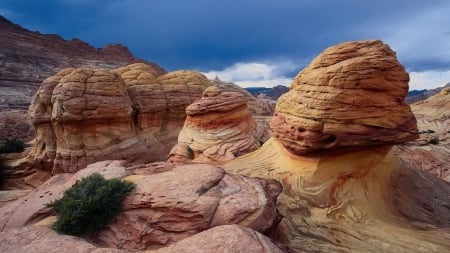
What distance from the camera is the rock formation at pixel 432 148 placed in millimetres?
21453

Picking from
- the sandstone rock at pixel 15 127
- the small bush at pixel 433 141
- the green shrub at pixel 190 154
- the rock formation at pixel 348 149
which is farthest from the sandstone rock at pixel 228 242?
the sandstone rock at pixel 15 127

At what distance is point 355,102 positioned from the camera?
10.3 meters

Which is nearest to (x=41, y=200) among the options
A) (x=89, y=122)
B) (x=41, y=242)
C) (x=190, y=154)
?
(x=41, y=242)

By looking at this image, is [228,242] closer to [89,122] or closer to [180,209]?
[180,209]

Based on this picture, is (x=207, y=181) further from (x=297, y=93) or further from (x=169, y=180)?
(x=297, y=93)

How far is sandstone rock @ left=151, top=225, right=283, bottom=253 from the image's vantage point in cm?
561

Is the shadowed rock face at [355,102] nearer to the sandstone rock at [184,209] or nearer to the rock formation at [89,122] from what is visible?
the sandstone rock at [184,209]

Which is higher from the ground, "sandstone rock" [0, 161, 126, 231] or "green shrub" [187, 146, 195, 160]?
"sandstone rock" [0, 161, 126, 231]

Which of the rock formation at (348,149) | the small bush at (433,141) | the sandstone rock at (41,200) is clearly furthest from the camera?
the small bush at (433,141)

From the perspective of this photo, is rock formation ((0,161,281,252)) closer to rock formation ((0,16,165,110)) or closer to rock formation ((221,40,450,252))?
rock formation ((221,40,450,252))

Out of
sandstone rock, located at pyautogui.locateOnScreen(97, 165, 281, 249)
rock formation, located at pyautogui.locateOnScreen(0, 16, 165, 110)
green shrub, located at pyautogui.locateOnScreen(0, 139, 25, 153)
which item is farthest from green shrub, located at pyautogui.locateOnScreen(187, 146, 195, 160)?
rock formation, located at pyautogui.locateOnScreen(0, 16, 165, 110)

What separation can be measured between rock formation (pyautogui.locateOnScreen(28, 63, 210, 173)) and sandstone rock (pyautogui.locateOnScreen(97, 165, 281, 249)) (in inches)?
657

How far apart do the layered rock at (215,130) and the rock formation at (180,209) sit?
8.12 m

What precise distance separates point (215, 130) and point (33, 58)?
56.5 metres
